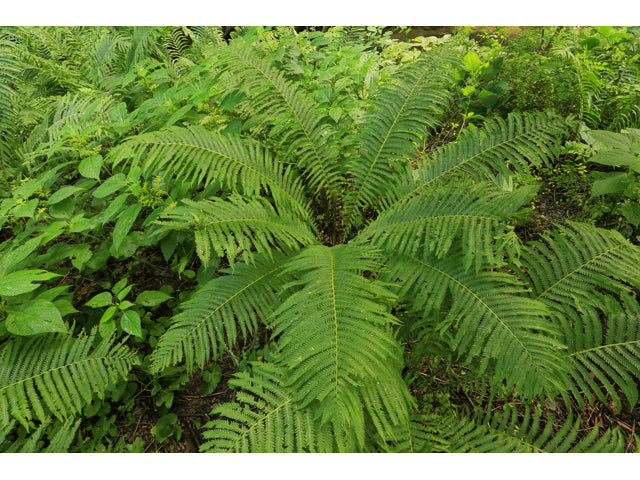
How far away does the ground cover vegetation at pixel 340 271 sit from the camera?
→ 1.26 metres

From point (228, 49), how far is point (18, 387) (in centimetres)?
199

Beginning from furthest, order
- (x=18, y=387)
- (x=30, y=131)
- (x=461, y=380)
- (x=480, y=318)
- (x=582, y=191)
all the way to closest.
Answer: (x=30, y=131), (x=582, y=191), (x=461, y=380), (x=18, y=387), (x=480, y=318)

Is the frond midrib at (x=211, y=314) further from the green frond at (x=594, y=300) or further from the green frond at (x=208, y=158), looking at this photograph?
the green frond at (x=594, y=300)

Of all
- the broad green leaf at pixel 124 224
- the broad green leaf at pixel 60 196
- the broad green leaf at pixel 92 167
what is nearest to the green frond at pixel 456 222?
the broad green leaf at pixel 124 224

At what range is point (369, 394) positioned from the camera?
119cm

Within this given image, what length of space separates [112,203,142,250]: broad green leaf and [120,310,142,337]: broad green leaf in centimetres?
35

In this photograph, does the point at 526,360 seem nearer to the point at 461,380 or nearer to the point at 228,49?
the point at 461,380

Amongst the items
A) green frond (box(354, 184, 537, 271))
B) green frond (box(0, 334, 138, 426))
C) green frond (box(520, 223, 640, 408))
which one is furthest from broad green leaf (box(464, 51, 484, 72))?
green frond (box(0, 334, 138, 426))

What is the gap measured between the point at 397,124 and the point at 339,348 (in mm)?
1366

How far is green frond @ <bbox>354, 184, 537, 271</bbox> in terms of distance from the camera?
1.31 m

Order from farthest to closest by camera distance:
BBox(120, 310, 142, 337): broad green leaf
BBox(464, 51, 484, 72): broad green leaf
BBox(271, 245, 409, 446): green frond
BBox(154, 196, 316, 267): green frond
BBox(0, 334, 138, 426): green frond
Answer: BBox(464, 51, 484, 72): broad green leaf → BBox(120, 310, 142, 337): broad green leaf → BBox(0, 334, 138, 426): green frond → BBox(154, 196, 316, 267): green frond → BBox(271, 245, 409, 446): green frond

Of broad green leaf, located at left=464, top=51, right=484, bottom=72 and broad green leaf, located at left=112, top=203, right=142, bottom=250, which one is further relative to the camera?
broad green leaf, located at left=464, top=51, right=484, bottom=72

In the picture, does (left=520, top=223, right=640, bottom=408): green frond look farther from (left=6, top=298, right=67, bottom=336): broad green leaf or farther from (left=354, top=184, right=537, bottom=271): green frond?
(left=6, top=298, right=67, bottom=336): broad green leaf

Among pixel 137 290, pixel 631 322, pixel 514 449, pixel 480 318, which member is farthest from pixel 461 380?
pixel 137 290
